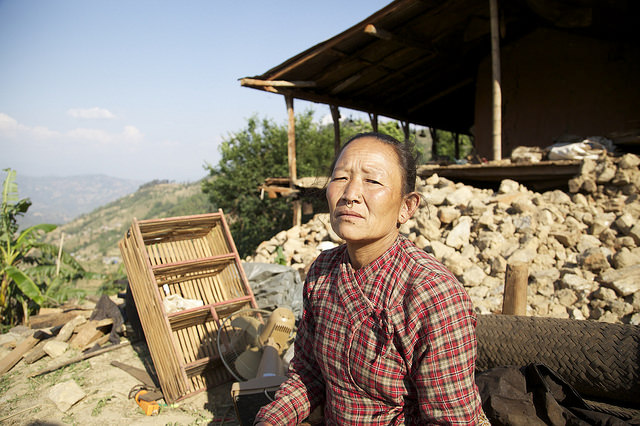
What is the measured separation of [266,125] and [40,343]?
68.7 feet

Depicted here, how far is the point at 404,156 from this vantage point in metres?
1.67

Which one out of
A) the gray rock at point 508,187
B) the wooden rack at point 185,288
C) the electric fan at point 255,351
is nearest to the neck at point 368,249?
the electric fan at point 255,351

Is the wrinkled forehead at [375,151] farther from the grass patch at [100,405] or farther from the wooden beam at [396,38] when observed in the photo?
the wooden beam at [396,38]

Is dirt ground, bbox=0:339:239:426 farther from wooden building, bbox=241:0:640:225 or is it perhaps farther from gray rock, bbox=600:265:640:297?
wooden building, bbox=241:0:640:225

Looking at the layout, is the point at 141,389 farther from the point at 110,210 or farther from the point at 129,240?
the point at 110,210

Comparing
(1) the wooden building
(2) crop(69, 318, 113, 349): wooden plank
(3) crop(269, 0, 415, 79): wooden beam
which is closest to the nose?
(2) crop(69, 318, 113, 349): wooden plank

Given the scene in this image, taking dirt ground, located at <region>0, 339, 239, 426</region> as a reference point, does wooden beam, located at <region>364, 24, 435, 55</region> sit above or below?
above

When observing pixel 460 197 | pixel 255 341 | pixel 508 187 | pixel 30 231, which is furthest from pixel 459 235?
pixel 30 231

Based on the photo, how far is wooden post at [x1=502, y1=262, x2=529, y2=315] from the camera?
3.20 metres

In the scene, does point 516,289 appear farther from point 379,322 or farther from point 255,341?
point 255,341

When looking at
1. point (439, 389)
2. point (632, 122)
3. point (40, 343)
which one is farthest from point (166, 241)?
point (632, 122)

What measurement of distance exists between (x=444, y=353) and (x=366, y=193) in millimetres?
623

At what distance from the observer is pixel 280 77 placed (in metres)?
9.39

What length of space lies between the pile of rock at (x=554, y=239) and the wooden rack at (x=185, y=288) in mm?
1564
